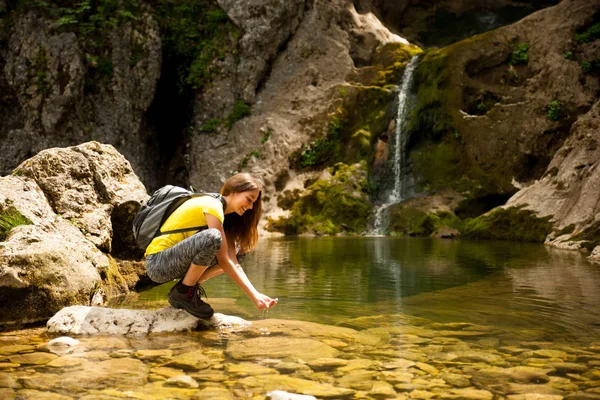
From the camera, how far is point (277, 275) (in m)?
8.91

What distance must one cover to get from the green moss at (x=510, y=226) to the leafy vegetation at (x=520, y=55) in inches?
310

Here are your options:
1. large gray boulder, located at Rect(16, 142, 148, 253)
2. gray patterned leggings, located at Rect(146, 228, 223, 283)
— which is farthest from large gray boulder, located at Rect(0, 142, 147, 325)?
gray patterned leggings, located at Rect(146, 228, 223, 283)

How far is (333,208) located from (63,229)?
16.9 m

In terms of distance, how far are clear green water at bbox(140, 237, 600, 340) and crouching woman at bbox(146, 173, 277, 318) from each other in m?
0.96

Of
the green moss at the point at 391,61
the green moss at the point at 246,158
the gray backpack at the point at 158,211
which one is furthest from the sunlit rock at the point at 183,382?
the green moss at the point at 391,61

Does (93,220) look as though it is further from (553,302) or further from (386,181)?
(386,181)

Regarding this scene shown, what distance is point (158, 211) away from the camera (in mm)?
4625

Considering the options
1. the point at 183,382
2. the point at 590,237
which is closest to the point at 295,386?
the point at 183,382

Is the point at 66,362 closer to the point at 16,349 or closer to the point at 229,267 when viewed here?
the point at 16,349

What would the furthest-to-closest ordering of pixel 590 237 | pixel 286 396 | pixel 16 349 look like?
pixel 590 237
pixel 16 349
pixel 286 396

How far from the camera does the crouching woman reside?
4312 mm

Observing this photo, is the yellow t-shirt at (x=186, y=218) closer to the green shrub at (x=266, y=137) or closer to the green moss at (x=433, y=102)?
the green moss at (x=433, y=102)

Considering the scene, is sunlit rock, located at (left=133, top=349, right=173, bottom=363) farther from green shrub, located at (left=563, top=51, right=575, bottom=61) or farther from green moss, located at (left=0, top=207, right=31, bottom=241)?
green shrub, located at (left=563, top=51, right=575, bottom=61)

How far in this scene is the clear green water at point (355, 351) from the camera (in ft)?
9.93
